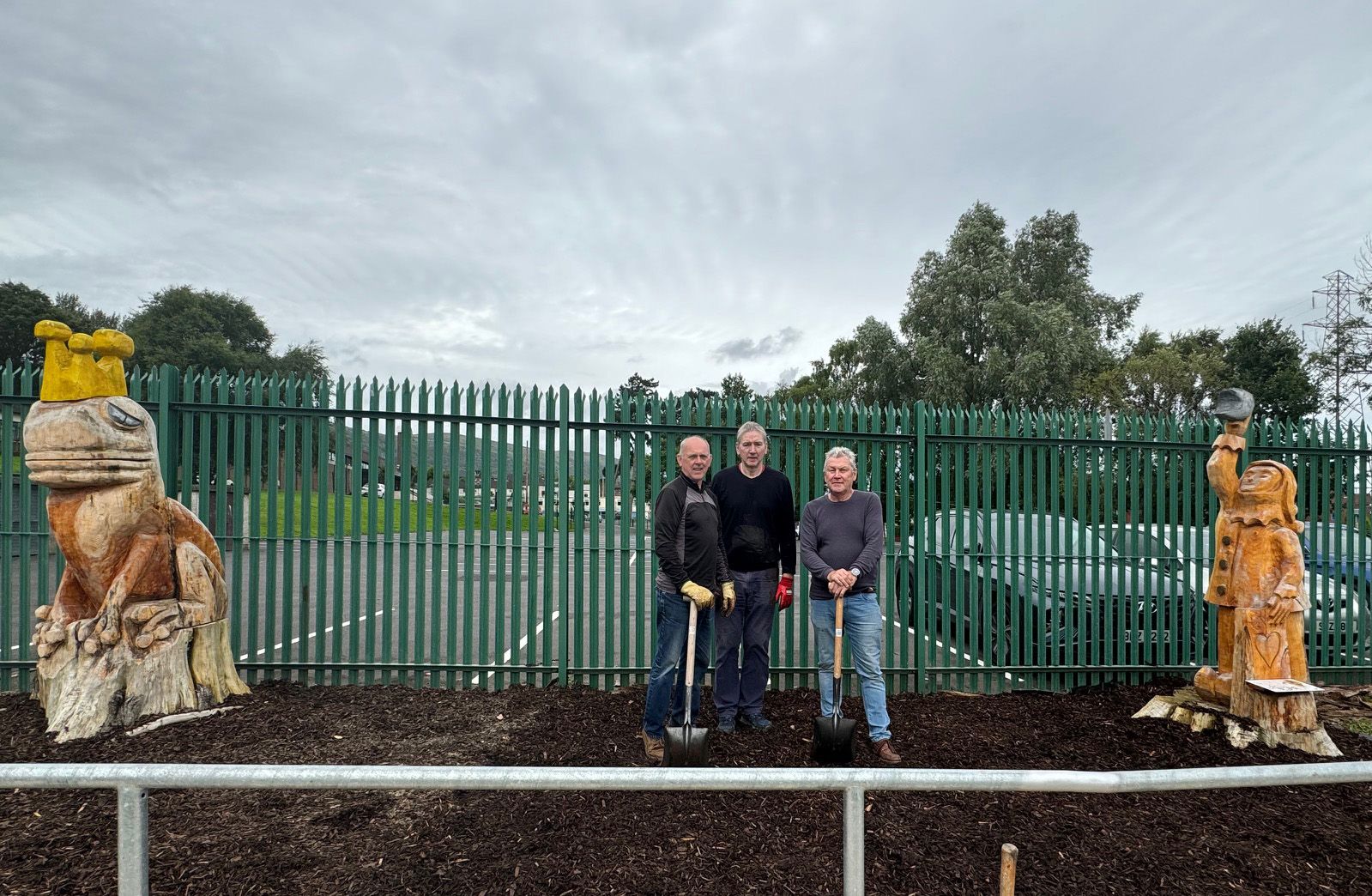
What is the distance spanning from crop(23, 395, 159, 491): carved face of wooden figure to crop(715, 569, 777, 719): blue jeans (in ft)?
12.3

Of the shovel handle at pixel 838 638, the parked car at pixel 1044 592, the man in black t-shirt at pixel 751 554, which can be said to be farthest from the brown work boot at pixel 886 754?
the parked car at pixel 1044 592

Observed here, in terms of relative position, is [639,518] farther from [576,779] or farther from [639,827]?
[576,779]

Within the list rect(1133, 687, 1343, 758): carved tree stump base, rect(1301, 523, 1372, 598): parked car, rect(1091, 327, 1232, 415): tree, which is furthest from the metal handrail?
rect(1091, 327, 1232, 415): tree

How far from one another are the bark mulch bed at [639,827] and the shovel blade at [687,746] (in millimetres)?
187

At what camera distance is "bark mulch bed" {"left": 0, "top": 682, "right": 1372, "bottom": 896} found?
2859 millimetres

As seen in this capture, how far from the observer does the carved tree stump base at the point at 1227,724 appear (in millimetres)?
4223

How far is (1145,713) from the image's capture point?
4926 millimetres

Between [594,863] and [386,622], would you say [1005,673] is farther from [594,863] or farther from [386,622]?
[386,622]

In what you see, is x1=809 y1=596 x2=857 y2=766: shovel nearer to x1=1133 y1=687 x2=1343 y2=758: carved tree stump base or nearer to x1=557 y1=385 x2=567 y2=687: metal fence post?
x1=557 y1=385 x2=567 y2=687: metal fence post

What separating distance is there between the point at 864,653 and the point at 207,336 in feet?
142

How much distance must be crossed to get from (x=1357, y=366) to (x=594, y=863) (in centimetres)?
2545

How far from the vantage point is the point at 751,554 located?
14.6 feet

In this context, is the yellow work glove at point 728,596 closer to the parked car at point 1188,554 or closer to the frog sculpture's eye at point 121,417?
the parked car at point 1188,554

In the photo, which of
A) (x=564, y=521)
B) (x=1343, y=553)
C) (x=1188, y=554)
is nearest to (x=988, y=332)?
(x=1343, y=553)
